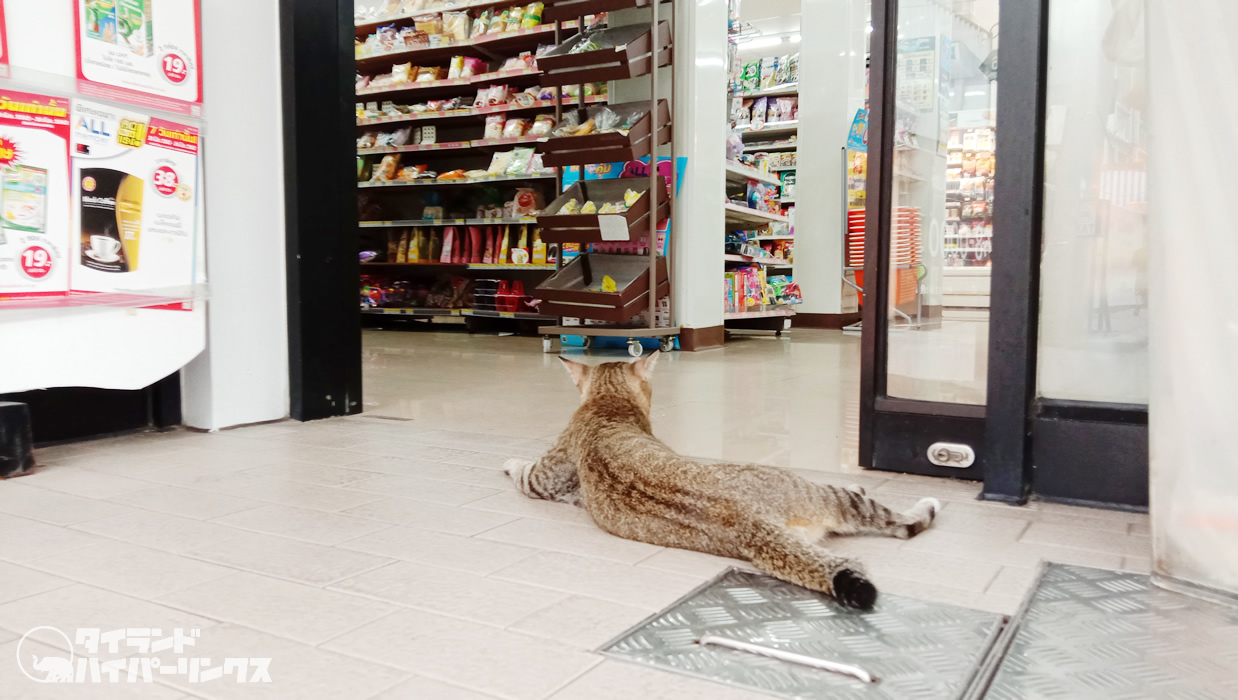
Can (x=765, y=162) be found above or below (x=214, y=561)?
above

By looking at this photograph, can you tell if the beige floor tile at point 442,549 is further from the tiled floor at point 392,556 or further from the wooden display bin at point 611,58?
the wooden display bin at point 611,58

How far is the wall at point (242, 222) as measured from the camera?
9.78 feet

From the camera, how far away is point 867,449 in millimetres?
2457

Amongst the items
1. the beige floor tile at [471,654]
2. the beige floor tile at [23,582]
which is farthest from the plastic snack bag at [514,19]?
the beige floor tile at [471,654]

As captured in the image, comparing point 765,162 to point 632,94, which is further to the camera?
point 765,162

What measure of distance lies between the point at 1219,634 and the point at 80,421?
127 inches

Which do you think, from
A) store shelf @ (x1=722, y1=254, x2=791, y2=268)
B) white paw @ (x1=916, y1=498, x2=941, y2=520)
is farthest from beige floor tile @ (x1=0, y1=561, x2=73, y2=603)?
store shelf @ (x1=722, y1=254, x2=791, y2=268)

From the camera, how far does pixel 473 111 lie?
7.70 m

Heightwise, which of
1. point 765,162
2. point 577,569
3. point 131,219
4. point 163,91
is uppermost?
point 765,162

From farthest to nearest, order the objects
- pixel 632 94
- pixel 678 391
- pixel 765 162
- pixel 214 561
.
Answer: pixel 765 162, pixel 632 94, pixel 678 391, pixel 214 561

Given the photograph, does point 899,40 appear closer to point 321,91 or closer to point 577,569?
point 577,569

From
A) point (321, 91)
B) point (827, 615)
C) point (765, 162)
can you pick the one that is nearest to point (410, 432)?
point (321, 91)

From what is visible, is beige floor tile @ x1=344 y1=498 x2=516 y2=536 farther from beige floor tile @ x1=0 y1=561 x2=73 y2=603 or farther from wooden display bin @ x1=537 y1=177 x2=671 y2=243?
wooden display bin @ x1=537 y1=177 x2=671 y2=243

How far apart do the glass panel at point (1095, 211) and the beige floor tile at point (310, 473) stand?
1879 mm
